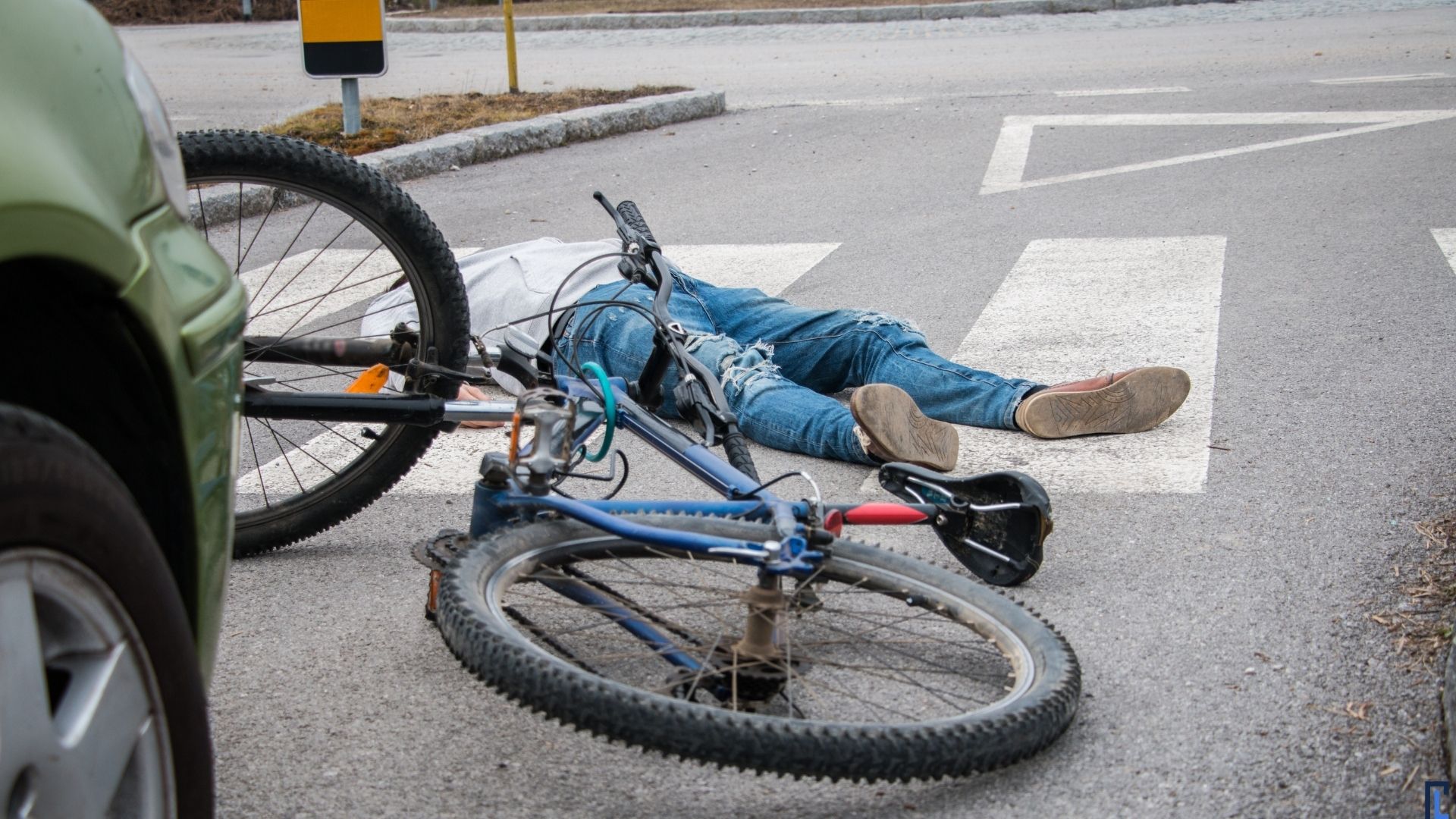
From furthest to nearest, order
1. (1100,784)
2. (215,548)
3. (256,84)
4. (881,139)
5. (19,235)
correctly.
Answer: (256,84) < (881,139) < (1100,784) < (215,548) < (19,235)

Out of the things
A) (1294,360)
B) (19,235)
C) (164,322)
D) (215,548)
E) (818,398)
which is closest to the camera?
(19,235)

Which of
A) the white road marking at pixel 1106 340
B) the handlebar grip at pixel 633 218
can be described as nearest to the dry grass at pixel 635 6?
the white road marking at pixel 1106 340

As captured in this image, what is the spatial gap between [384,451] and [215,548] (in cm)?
144

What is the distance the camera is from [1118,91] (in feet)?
33.6

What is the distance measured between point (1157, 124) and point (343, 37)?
483 centimetres

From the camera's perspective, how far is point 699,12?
17.8 metres

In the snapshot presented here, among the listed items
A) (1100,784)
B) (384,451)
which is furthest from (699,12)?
(1100,784)

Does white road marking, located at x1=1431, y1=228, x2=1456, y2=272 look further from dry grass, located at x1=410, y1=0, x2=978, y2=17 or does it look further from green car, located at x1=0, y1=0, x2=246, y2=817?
dry grass, located at x1=410, y1=0, x2=978, y2=17

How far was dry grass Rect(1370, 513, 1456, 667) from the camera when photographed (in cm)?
262

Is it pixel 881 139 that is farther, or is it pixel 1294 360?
pixel 881 139

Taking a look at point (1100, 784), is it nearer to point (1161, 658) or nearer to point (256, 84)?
point (1161, 658)

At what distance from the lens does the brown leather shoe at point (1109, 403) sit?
381 centimetres

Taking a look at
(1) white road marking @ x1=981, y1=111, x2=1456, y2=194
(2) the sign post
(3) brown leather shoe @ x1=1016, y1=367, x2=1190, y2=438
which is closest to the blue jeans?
(3) brown leather shoe @ x1=1016, y1=367, x2=1190, y2=438

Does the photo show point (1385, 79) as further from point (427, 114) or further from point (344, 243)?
point (344, 243)
